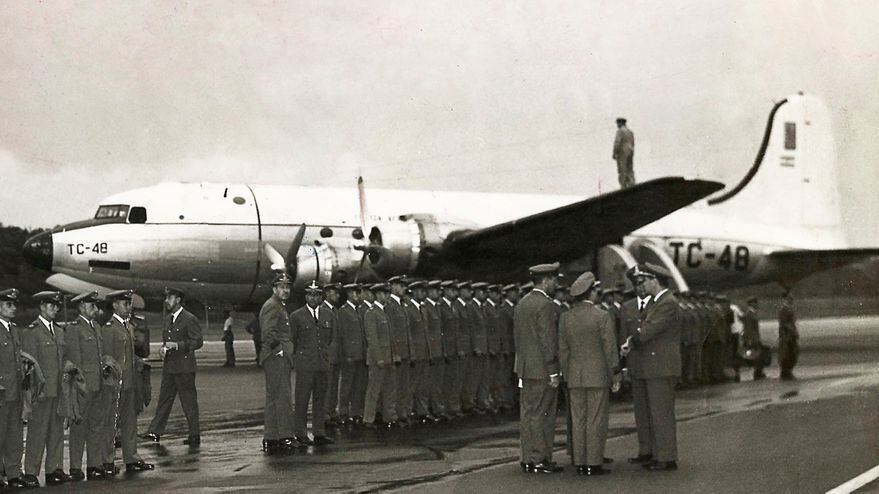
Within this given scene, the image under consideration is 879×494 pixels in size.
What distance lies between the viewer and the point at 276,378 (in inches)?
410

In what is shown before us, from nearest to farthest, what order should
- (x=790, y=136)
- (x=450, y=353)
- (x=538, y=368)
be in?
(x=538, y=368)
(x=450, y=353)
(x=790, y=136)

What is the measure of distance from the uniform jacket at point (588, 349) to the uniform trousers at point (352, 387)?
4104 millimetres

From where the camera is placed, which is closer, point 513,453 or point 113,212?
point 513,453

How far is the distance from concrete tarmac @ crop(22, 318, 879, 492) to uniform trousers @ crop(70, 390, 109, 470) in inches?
12.1

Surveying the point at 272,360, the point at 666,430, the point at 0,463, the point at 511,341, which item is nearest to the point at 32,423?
the point at 0,463

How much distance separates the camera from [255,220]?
780 inches

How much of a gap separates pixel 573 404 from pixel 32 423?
14.5 feet

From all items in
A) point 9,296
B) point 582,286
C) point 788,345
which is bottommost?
point 788,345

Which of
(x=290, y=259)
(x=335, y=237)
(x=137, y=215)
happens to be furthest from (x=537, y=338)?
(x=137, y=215)

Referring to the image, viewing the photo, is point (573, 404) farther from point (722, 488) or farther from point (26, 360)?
point (26, 360)

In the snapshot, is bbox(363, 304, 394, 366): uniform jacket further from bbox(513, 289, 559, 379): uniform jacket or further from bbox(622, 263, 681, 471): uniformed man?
bbox(622, 263, 681, 471): uniformed man

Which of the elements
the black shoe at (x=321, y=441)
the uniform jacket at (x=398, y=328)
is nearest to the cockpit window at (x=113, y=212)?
the uniform jacket at (x=398, y=328)

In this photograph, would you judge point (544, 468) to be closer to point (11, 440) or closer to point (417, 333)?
point (417, 333)

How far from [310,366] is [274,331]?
734 mm
